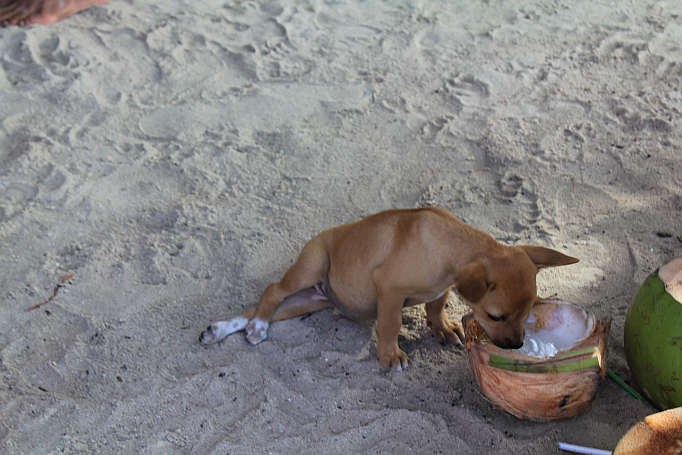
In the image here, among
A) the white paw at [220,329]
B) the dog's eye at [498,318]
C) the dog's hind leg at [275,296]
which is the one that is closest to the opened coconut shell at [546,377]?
the dog's eye at [498,318]

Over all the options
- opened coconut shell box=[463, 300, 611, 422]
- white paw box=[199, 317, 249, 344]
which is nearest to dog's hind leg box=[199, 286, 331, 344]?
white paw box=[199, 317, 249, 344]

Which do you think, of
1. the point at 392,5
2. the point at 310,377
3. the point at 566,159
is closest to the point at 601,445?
the point at 310,377

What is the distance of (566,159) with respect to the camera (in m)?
5.01

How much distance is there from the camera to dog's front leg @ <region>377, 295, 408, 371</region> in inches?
127

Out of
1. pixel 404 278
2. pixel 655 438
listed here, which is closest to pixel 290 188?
pixel 404 278

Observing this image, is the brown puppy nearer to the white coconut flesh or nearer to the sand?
the sand

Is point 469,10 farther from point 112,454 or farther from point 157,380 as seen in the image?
point 112,454

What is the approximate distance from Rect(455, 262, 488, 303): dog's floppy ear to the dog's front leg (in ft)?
1.63

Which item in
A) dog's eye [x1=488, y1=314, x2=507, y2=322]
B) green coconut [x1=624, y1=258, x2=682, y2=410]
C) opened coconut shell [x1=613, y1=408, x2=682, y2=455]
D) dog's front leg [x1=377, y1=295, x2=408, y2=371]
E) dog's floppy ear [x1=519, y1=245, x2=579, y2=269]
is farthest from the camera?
dog's front leg [x1=377, y1=295, x2=408, y2=371]

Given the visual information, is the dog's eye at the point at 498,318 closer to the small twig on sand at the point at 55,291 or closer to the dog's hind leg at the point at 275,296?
the dog's hind leg at the point at 275,296

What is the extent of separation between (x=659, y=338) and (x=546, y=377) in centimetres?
57

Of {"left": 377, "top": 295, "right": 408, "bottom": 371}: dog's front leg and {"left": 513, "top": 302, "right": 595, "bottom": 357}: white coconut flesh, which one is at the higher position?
{"left": 513, "top": 302, "right": 595, "bottom": 357}: white coconut flesh

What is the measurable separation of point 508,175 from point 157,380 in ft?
10.9

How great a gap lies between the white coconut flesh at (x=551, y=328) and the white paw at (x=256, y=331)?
1.57 metres
